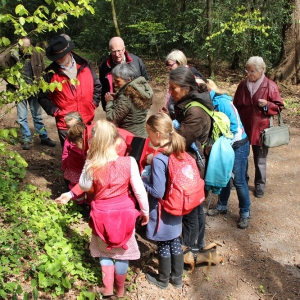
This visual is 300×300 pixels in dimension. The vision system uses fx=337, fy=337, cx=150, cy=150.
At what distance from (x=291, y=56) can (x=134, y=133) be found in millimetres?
8405

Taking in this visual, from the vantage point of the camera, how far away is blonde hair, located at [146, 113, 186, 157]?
9.73ft

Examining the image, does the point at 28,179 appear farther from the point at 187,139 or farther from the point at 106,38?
the point at 106,38

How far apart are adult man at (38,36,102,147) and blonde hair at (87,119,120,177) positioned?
1.79m

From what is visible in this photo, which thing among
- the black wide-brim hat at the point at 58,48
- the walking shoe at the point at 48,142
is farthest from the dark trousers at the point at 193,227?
the walking shoe at the point at 48,142

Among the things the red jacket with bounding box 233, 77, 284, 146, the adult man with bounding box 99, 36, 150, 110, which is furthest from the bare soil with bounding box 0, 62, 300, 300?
the adult man with bounding box 99, 36, 150, 110

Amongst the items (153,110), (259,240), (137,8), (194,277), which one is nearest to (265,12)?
(153,110)

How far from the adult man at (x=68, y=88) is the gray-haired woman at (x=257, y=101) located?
81.8 inches

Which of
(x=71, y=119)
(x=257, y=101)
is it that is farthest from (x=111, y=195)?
(x=257, y=101)

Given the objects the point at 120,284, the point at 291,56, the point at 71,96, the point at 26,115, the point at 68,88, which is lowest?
the point at 291,56

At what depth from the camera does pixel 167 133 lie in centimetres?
299

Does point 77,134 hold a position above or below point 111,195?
above

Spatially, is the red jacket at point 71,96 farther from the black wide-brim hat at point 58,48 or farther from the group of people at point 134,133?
the black wide-brim hat at point 58,48

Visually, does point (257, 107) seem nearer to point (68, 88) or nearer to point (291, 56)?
point (68, 88)

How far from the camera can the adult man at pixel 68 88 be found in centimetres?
425
